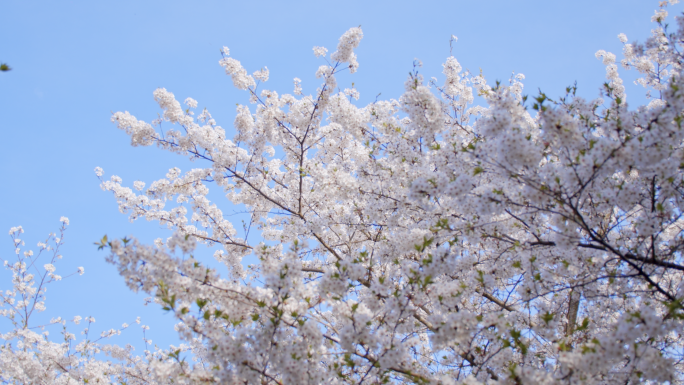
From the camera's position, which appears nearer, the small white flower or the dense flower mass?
the dense flower mass

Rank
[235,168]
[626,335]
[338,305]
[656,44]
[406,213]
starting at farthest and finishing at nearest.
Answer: [235,168] → [406,213] → [656,44] → [338,305] → [626,335]

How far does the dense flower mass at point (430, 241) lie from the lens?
397 cm

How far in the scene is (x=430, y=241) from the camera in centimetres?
438

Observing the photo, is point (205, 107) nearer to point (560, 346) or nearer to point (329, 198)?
point (329, 198)

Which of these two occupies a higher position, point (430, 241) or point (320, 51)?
point (320, 51)

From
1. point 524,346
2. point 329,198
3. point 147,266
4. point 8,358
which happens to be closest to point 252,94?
point 329,198

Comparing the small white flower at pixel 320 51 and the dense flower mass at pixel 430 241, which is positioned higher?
the small white flower at pixel 320 51

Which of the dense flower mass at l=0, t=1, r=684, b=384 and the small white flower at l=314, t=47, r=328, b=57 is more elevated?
the small white flower at l=314, t=47, r=328, b=57

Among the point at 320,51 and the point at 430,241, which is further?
the point at 320,51

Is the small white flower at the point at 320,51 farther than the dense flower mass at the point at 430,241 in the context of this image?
Yes

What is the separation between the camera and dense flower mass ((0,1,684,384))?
397 centimetres

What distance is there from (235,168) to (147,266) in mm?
3713

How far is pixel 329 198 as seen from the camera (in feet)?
26.1

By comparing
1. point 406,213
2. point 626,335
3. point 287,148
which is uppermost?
point 287,148
